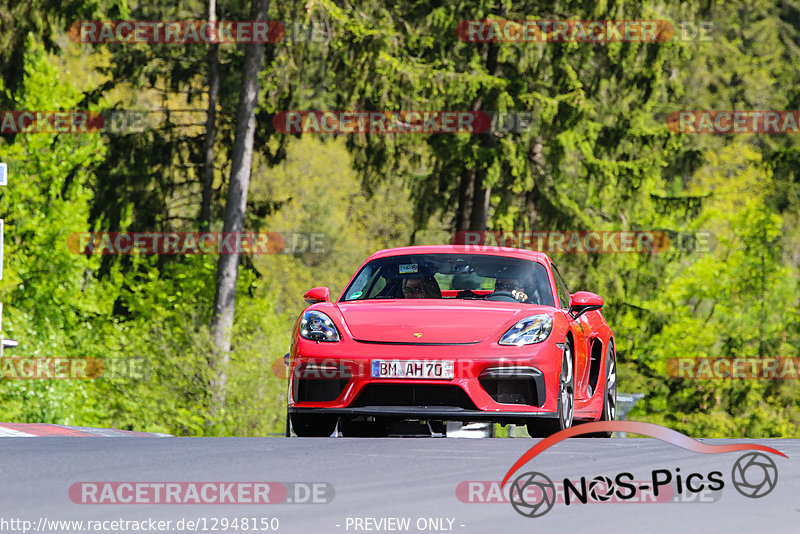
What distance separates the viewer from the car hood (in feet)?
31.1

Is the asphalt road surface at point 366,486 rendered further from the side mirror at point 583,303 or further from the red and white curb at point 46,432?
the red and white curb at point 46,432

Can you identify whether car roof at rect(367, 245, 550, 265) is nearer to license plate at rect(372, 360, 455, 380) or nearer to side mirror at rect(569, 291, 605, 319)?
side mirror at rect(569, 291, 605, 319)

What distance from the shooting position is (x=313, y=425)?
9906 mm

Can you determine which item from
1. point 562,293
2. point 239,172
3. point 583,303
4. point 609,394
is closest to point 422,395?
point 583,303

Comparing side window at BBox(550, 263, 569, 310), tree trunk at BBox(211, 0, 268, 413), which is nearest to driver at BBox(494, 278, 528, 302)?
side window at BBox(550, 263, 569, 310)

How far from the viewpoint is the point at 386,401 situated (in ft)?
30.7

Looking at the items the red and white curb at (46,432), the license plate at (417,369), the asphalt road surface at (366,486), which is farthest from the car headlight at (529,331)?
the red and white curb at (46,432)

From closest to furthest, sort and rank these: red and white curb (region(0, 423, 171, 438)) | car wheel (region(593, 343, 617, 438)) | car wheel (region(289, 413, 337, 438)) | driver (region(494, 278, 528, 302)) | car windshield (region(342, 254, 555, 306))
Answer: car wheel (region(289, 413, 337, 438)) → driver (region(494, 278, 528, 302)) → car windshield (region(342, 254, 555, 306)) → red and white curb (region(0, 423, 171, 438)) → car wheel (region(593, 343, 617, 438))

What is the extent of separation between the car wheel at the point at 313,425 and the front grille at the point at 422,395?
596mm

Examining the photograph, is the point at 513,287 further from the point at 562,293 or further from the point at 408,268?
the point at 408,268

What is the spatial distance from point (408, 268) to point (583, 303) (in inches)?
56.7

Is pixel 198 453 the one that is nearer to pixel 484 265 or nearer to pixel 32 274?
pixel 484 265

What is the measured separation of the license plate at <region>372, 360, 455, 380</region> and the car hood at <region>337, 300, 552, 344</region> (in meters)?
0.17

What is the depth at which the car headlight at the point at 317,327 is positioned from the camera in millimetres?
9672
